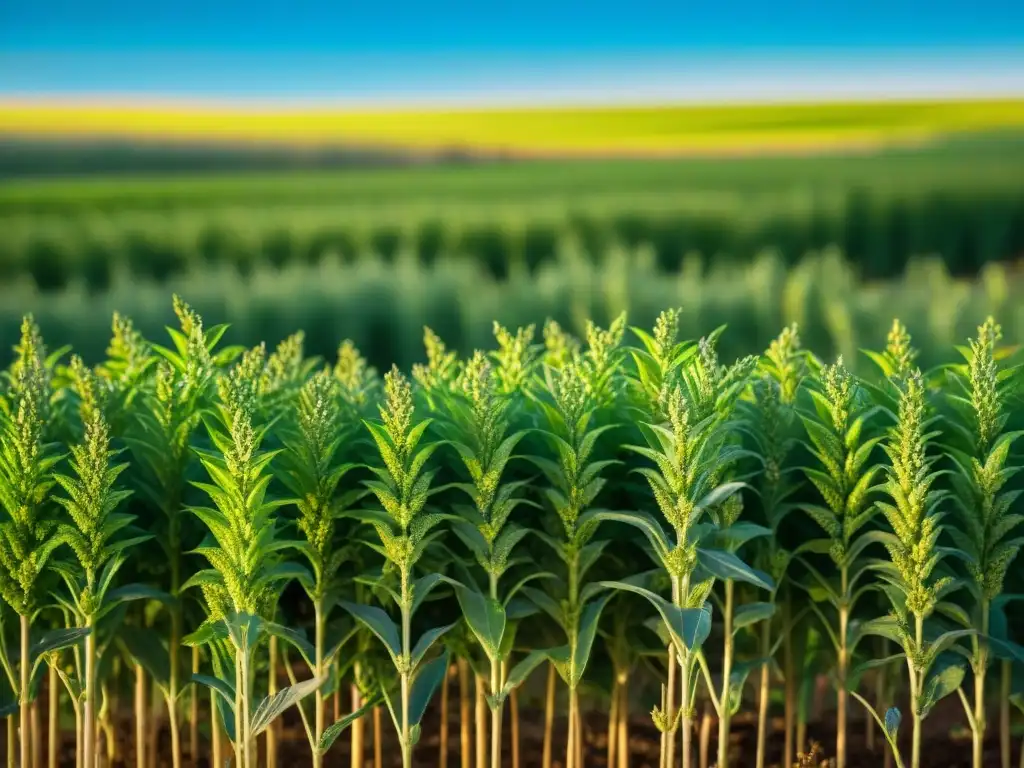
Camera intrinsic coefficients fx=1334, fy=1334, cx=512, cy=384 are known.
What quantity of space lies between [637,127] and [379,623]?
16.6 meters

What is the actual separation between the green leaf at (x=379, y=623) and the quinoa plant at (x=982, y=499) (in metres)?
1.09

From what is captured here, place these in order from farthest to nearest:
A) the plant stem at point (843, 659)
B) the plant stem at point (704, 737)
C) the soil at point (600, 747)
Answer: the soil at point (600, 747) < the plant stem at point (704, 737) < the plant stem at point (843, 659)

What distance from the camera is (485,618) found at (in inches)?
101

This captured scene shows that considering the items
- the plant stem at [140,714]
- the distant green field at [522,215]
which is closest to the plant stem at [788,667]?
the plant stem at [140,714]

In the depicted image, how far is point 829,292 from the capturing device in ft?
30.4

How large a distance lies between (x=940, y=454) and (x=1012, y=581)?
458mm

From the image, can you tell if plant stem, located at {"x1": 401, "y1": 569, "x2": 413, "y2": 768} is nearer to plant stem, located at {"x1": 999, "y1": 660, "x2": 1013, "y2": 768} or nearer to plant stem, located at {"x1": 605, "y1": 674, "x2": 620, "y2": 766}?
plant stem, located at {"x1": 605, "y1": 674, "x2": 620, "y2": 766}

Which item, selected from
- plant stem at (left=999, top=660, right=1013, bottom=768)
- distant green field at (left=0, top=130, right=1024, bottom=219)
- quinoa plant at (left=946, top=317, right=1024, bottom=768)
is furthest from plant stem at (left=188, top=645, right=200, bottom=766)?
distant green field at (left=0, top=130, right=1024, bottom=219)

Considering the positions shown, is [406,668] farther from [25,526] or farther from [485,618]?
[25,526]

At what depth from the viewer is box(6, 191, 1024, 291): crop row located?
14.8 m

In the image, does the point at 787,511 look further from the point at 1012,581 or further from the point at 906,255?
the point at 906,255

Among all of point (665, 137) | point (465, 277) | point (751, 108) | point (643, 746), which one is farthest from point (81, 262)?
point (643, 746)

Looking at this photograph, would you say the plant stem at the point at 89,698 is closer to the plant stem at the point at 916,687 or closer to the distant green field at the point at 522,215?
the plant stem at the point at 916,687

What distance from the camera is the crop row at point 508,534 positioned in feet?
8.19
